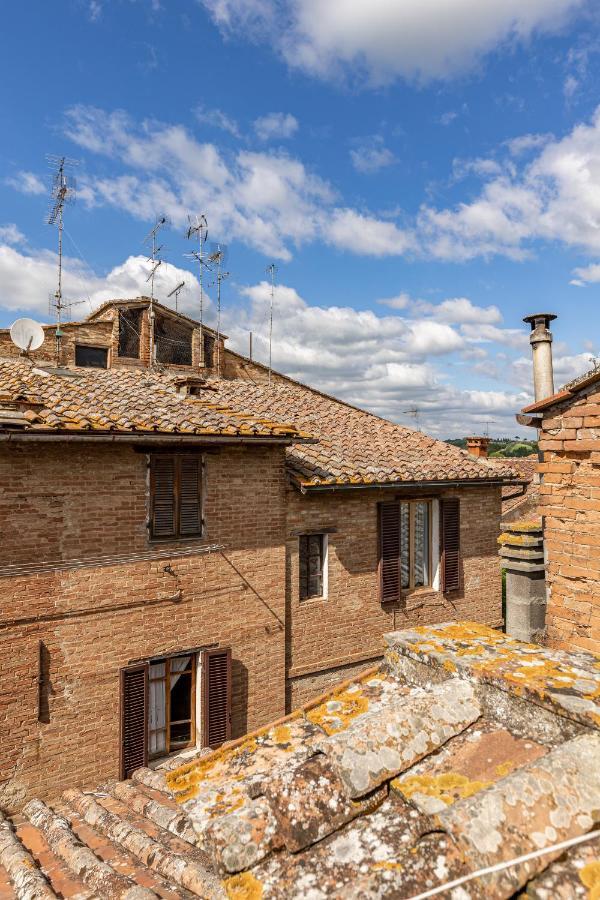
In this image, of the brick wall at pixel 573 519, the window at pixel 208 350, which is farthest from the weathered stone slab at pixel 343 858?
the window at pixel 208 350

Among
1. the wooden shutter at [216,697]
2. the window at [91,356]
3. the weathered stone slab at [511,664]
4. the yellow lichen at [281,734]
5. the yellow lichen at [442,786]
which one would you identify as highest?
the window at [91,356]

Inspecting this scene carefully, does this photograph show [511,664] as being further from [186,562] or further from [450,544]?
[450,544]

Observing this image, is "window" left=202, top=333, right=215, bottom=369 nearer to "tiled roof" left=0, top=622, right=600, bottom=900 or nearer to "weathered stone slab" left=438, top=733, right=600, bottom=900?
"tiled roof" left=0, top=622, right=600, bottom=900

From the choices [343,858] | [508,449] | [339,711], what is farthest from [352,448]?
[508,449]

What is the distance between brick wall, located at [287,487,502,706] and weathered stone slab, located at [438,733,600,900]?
8.00 m

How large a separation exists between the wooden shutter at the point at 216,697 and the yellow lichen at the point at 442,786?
7006mm

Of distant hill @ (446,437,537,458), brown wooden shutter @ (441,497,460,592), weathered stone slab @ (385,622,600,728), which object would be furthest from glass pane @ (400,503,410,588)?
distant hill @ (446,437,537,458)

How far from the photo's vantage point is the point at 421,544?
489 inches

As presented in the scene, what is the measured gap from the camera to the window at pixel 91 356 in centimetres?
1872

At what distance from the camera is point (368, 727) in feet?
9.27

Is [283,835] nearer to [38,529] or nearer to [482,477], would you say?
[38,529]

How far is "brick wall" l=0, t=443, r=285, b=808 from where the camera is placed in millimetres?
7430

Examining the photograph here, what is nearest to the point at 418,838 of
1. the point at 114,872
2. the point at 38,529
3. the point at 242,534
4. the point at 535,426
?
the point at 114,872

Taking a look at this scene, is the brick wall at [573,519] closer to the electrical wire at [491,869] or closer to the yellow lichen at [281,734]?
the yellow lichen at [281,734]
